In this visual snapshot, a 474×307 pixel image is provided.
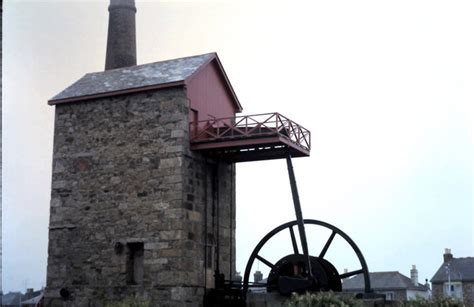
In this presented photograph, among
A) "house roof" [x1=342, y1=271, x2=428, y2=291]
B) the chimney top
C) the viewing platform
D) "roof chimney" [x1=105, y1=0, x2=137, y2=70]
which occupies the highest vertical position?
"roof chimney" [x1=105, y1=0, x2=137, y2=70]

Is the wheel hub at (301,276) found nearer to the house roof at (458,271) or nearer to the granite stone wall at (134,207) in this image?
the granite stone wall at (134,207)

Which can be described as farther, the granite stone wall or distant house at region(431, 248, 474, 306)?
distant house at region(431, 248, 474, 306)

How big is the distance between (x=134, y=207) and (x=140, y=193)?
0.48m

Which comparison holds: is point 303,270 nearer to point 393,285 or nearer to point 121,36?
point 121,36

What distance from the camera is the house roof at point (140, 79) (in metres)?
22.4

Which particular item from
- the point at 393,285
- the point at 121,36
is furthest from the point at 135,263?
the point at 393,285

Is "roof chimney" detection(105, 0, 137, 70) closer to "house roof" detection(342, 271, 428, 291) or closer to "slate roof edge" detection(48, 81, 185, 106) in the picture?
"slate roof edge" detection(48, 81, 185, 106)

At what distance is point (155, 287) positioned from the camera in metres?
20.9

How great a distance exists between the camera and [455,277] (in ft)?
157

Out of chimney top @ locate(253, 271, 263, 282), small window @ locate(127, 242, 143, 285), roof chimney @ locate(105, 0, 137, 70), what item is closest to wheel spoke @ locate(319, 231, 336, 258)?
small window @ locate(127, 242, 143, 285)

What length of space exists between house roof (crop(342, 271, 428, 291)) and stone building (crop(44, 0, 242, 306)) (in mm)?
30133

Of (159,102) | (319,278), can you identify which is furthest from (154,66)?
(319,278)

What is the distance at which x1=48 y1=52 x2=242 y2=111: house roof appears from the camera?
22.4m

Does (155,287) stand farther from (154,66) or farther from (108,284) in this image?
(154,66)
